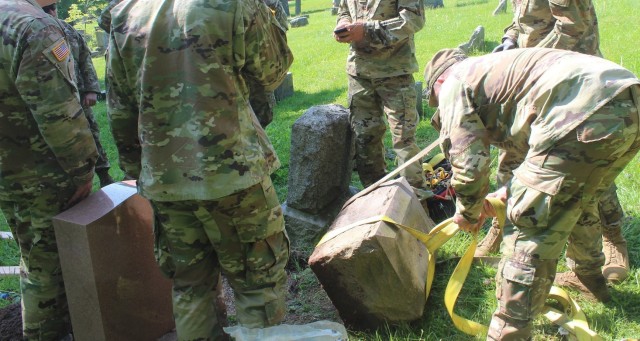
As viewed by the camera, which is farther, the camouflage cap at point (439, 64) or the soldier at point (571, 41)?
the soldier at point (571, 41)

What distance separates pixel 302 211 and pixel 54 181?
1.94 m

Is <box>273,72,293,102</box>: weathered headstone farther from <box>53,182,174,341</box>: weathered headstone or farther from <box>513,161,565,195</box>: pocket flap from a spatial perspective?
<box>513,161,565,195</box>: pocket flap

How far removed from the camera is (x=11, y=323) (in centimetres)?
373

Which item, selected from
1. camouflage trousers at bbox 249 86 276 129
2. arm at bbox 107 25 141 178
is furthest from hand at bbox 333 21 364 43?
arm at bbox 107 25 141 178

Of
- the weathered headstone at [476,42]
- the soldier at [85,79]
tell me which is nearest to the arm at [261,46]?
the soldier at [85,79]

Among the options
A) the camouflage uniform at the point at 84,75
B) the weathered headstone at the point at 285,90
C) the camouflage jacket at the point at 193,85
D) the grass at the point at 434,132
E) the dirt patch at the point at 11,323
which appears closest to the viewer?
the camouflage jacket at the point at 193,85

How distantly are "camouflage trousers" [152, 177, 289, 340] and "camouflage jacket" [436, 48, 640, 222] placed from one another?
0.97 meters

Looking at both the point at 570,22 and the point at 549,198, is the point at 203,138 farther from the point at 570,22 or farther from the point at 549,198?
the point at 570,22

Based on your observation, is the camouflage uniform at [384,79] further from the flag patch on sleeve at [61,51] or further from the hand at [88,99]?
the hand at [88,99]

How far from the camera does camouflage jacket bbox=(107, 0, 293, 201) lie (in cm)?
247

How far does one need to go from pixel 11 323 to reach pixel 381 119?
3049 millimetres

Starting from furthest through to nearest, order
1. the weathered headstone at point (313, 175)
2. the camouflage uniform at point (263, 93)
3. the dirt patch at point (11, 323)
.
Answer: the weathered headstone at point (313, 175)
the dirt patch at point (11, 323)
the camouflage uniform at point (263, 93)

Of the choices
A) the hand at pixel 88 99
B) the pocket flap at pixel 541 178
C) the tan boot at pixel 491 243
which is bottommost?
the tan boot at pixel 491 243

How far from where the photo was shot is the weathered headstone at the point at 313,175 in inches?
178
